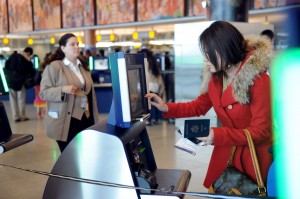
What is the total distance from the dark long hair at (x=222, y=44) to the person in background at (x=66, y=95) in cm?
177

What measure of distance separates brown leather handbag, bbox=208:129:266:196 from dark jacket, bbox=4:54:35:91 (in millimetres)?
7236

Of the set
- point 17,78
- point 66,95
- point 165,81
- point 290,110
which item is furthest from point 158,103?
point 165,81

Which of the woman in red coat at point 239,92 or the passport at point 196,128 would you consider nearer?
the passport at point 196,128

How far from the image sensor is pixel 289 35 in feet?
2.97

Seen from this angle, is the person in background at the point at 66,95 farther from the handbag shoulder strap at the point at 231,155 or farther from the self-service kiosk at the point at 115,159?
the handbag shoulder strap at the point at 231,155

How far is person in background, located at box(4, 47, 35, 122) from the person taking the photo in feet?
28.1

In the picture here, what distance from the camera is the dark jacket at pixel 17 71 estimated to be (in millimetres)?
8562

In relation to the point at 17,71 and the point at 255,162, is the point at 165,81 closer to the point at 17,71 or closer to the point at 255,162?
the point at 17,71

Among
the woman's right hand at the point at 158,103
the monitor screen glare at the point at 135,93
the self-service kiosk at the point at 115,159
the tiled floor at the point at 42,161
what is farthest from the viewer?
the tiled floor at the point at 42,161

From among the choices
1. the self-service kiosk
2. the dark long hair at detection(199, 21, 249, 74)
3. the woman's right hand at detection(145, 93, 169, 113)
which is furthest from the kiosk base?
the dark long hair at detection(199, 21, 249, 74)

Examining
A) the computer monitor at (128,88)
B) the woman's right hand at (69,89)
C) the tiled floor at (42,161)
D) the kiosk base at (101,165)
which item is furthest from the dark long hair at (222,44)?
the tiled floor at (42,161)

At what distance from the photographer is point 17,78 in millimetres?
8578

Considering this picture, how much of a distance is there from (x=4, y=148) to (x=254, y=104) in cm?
159

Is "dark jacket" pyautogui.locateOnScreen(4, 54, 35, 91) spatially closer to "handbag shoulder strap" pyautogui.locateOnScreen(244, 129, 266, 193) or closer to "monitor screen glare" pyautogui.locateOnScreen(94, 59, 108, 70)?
"monitor screen glare" pyautogui.locateOnScreen(94, 59, 108, 70)
